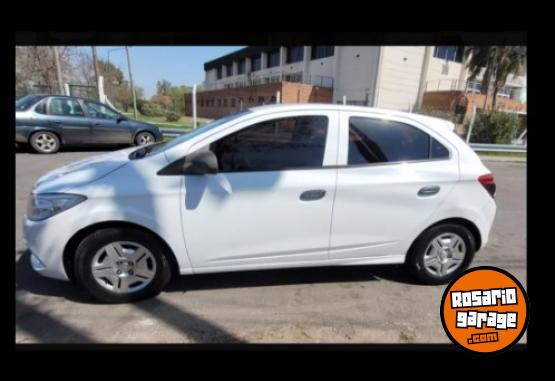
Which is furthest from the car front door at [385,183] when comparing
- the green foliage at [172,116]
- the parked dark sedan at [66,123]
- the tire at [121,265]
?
the parked dark sedan at [66,123]

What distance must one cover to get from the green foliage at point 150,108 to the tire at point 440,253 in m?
4.70

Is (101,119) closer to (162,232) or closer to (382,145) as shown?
(162,232)

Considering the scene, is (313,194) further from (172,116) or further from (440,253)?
(172,116)

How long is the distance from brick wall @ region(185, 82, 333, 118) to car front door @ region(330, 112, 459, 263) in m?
4.01

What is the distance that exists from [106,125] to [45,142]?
2218 mm

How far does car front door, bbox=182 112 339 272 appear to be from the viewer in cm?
221

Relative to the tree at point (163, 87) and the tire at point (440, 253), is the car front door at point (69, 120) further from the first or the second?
the tire at point (440, 253)

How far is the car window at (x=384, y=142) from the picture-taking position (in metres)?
2.40

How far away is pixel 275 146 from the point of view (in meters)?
2.37

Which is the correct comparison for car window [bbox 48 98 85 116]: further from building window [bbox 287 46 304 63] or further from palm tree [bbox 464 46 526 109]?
building window [bbox 287 46 304 63]
